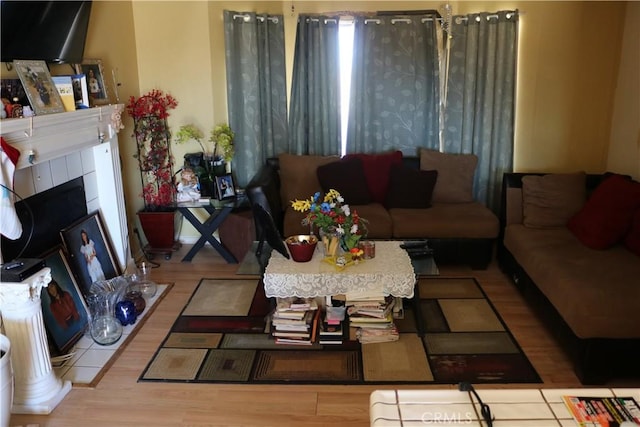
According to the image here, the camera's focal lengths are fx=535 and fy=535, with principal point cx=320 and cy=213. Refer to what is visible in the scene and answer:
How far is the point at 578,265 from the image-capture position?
3160mm

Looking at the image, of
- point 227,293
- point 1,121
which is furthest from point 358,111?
point 1,121

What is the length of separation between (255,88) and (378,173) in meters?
1.28

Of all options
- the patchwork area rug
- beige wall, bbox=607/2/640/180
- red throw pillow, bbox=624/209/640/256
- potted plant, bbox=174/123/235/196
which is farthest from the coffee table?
beige wall, bbox=607/2/640/180

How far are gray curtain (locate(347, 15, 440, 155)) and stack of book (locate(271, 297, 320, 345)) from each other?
1.98 m

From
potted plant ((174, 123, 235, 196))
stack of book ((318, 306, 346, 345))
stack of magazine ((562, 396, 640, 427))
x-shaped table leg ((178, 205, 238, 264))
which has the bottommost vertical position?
stack of book ((318, 306, 346, 345))

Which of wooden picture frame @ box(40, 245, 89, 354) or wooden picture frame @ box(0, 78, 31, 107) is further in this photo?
wooden picture frame @ box(40, 245, 89, 354)

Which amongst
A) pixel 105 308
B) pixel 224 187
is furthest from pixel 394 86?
pixel 105 308

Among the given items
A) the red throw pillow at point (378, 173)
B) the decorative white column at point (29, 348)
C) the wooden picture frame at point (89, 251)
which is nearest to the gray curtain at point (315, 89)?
the red throw pillow at point (378, 173)

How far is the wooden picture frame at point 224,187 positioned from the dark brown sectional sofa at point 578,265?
7.40 feet

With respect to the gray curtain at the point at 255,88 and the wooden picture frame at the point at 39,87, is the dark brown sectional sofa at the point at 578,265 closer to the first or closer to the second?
the gray curtain at the point at 255,88

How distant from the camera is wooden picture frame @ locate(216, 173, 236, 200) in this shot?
15.0 feet

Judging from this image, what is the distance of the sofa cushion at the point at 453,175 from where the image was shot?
4.54m

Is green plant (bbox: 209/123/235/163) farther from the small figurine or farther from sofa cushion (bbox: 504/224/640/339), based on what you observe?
sofa cushion (bbox: 504/224/640/339)

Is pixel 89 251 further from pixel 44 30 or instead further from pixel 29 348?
pixel 44 30
